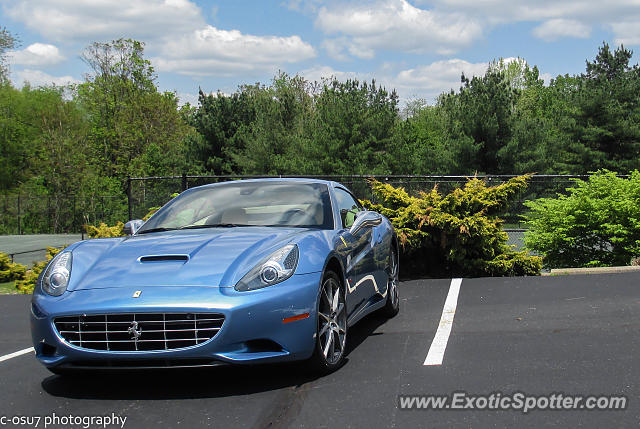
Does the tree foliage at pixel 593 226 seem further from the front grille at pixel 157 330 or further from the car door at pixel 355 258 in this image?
the front grille at pixel 157 330

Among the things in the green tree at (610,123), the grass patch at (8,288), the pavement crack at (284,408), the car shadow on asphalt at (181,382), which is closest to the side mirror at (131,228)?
the car shadow on asphalt at (181,382)

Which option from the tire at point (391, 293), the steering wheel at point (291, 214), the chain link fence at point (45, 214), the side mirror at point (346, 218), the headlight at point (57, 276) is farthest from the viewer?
the chain link fence at point (45, 214)

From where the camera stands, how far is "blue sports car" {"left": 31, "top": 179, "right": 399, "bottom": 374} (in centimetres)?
416

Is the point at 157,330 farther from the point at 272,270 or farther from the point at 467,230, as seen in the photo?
the point at 467,230

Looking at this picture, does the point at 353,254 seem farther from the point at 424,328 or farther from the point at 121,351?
the point at 121,351

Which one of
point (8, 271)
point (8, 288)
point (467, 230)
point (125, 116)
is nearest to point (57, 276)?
point (467, 230)

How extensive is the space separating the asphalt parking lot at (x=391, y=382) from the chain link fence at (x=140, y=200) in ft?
15.1

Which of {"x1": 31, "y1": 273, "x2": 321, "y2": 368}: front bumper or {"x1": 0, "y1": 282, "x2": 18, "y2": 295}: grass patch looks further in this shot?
{"x1": 0, "y1": 282, "x2": 18, "y2": 295}: grass patch

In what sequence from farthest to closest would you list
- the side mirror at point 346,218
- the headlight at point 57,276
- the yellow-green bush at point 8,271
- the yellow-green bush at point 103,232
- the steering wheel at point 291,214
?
1. the yellow-green bush at point 8,271
2. the yellow-green bush at point 103,232
3. the side mirror at point 346,218
4. the steering wheel at point 291,214
5. the headlight at point 57,276

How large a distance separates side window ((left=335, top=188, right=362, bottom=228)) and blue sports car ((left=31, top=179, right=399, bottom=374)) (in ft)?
1.46

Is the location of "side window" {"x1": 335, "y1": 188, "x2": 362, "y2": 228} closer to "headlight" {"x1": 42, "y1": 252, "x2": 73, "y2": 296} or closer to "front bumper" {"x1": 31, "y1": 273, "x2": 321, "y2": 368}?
"front bumper" {"x1": 31, "y1": 273, "x2": 321, "y2": 368}

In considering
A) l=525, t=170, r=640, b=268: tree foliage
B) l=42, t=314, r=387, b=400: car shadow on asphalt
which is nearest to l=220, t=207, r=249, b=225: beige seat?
l=42, t=314, r=387, b=400: car shadow on asphalt

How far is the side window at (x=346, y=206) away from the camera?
238 inches

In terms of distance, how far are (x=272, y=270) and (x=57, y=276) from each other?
1441 millimetres
